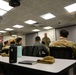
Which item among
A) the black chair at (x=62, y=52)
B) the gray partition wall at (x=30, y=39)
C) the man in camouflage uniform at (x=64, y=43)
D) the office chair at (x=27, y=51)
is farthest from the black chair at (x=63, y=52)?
the gray partition wall at (x=30, y=39)

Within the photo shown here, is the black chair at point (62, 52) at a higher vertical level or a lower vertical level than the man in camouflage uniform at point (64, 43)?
lower

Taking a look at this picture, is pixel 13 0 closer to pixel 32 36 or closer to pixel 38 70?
pixel 38 70

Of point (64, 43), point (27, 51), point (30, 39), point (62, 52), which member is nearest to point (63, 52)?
point (62, 52)

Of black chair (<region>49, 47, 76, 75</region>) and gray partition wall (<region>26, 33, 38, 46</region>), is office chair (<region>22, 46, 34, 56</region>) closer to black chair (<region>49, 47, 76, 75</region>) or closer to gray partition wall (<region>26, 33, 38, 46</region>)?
black chair (<region>49, 47, 76, 75</region>)

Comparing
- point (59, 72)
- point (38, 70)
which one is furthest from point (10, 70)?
point (59, 72)

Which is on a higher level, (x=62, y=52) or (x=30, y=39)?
(x=30, y=39)

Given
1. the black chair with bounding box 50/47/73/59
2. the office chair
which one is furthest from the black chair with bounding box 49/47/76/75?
the office chair

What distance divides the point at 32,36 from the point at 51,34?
287 cm

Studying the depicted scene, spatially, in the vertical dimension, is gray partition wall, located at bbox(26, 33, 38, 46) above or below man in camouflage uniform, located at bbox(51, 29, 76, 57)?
above

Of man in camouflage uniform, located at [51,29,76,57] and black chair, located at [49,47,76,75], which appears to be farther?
man in camouflage uniform, located at [51,29,76,57]

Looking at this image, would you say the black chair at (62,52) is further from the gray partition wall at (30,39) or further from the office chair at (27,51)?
the gray partition wall at (30,39)

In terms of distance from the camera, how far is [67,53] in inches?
85.4

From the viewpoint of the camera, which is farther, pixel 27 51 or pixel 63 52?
pixel 27 51

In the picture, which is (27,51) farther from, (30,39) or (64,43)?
(30,39)
